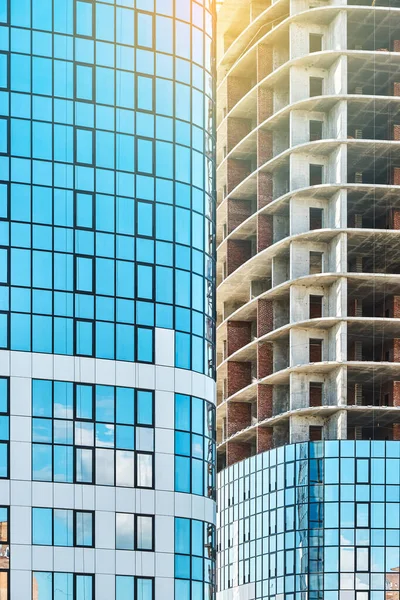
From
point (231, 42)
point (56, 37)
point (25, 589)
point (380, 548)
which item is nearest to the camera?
point (25, 589)

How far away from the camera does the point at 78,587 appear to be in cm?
7619

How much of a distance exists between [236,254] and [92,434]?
55.7m

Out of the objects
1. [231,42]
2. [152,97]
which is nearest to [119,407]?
[152,97]

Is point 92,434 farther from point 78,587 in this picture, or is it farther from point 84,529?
point 78,587

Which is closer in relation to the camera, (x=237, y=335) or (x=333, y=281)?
(x=333, y=281)

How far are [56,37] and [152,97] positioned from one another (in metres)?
6.06

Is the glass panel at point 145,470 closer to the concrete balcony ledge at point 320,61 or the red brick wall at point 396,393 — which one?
the red brick wall at point 396,393

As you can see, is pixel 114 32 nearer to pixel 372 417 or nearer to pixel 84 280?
pixel 84 280

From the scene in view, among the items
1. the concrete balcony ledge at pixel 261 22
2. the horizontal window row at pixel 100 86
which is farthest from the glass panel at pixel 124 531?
the concrete balcony ledge at pixel 261 22

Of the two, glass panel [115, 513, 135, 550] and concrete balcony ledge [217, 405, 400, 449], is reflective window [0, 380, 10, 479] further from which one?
concrete balcony ledge [217, 405, 400, 449]

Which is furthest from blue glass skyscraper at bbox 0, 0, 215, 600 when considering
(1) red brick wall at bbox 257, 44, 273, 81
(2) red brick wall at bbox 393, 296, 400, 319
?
(1) red brick wall at bbox 257, 44, 273, 81

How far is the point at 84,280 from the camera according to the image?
79438 mm

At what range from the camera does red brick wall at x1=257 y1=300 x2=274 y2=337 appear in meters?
124

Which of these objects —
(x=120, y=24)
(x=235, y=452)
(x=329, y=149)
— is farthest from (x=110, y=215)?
(x=235, y=452)
